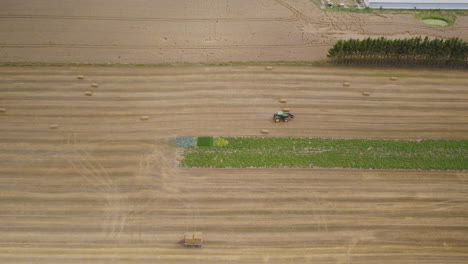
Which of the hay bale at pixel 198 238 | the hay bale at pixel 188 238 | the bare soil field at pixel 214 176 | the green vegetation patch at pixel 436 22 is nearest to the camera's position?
the hay bale at pixel 198 238

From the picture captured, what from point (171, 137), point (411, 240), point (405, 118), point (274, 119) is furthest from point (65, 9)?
point (411, 240)

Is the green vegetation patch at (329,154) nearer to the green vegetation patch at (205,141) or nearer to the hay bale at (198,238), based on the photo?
the green vegetation patch at (205,141)

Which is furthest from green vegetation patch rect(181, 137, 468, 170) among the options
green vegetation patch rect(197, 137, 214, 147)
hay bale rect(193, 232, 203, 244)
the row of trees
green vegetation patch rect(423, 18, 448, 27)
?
green vegetation patch rect(423, 18, 448, 27)

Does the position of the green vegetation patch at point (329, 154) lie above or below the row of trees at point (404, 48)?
below

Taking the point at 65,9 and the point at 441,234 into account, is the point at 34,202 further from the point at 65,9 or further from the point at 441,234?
the point at 441,234

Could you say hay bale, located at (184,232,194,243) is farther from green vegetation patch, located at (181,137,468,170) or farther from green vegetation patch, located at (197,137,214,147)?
green vegetation patch, located at (197,137,214,147)

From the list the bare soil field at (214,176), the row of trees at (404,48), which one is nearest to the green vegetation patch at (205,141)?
the bare soil field at (214,176)
